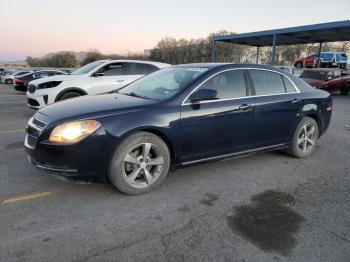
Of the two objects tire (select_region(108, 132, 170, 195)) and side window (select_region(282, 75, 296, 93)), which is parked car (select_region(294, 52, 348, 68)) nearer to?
side window (select_region(282, 75, 296, 93))

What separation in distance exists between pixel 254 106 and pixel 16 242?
337 cm

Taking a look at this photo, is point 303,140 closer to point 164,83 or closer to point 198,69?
point 198,69

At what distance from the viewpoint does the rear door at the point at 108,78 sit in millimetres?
8539

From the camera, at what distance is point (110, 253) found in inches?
101

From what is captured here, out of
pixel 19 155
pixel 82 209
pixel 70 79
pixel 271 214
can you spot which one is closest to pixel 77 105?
pixel 82 209

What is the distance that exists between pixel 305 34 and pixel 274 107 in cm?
2286

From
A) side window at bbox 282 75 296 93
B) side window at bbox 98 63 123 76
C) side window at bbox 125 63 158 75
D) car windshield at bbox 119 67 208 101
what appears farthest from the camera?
side window at bbox 125 63 158 75

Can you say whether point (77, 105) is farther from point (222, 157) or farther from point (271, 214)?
point (271, 214)

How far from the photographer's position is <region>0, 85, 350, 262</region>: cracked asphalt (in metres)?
2.61

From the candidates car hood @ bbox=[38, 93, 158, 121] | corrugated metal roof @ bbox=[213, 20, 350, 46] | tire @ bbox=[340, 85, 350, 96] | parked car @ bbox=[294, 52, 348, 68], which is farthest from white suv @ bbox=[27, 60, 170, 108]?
parked car @ bbox=[294, 52, 348, 68]

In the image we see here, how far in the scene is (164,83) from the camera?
448 centimetres

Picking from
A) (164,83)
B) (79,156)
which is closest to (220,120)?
(164,83)

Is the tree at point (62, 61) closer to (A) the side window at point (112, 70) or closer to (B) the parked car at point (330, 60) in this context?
(B) the parked car at point (330, 60)

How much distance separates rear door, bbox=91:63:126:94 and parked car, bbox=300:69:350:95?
38.4 ft
